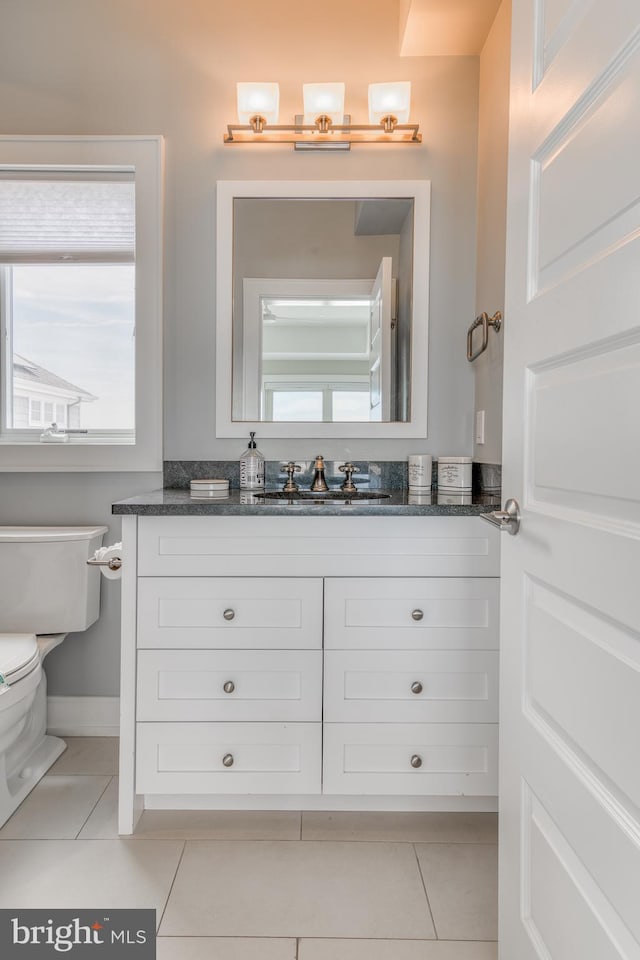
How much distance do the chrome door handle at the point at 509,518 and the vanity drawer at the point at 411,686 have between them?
25.4 inches

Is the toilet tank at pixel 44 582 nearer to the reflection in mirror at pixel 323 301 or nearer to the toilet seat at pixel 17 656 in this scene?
the toilet seat at pixel 17 656

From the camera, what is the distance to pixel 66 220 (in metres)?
2.16

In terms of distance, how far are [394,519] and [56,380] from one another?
143 centimetres

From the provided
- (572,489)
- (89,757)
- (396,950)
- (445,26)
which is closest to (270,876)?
(396,950)

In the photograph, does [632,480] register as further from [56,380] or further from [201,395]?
[56,380]

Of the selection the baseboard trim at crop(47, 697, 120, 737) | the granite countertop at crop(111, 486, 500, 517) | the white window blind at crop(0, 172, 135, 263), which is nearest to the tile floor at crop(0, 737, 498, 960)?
the baseboard trim at crop(47, 697, 120, 737)

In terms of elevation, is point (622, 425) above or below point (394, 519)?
above

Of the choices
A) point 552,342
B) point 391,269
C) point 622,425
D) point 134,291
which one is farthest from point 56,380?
point 622,425

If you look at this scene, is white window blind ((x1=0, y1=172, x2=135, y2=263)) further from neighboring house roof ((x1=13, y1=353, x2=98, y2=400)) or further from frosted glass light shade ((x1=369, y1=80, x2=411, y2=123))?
frosted glass light shade ((x1=369, y1=80, x2=411, y2=123))

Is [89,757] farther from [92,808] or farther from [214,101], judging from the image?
[214,101]

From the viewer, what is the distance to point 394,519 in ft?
5.23

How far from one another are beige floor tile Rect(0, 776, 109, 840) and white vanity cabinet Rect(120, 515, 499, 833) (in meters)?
0.18

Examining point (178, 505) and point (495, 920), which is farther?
point (178, 505)

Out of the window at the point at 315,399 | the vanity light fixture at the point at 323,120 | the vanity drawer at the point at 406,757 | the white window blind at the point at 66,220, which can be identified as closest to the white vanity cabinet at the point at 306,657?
the vanity drawer at the point at 406,757
